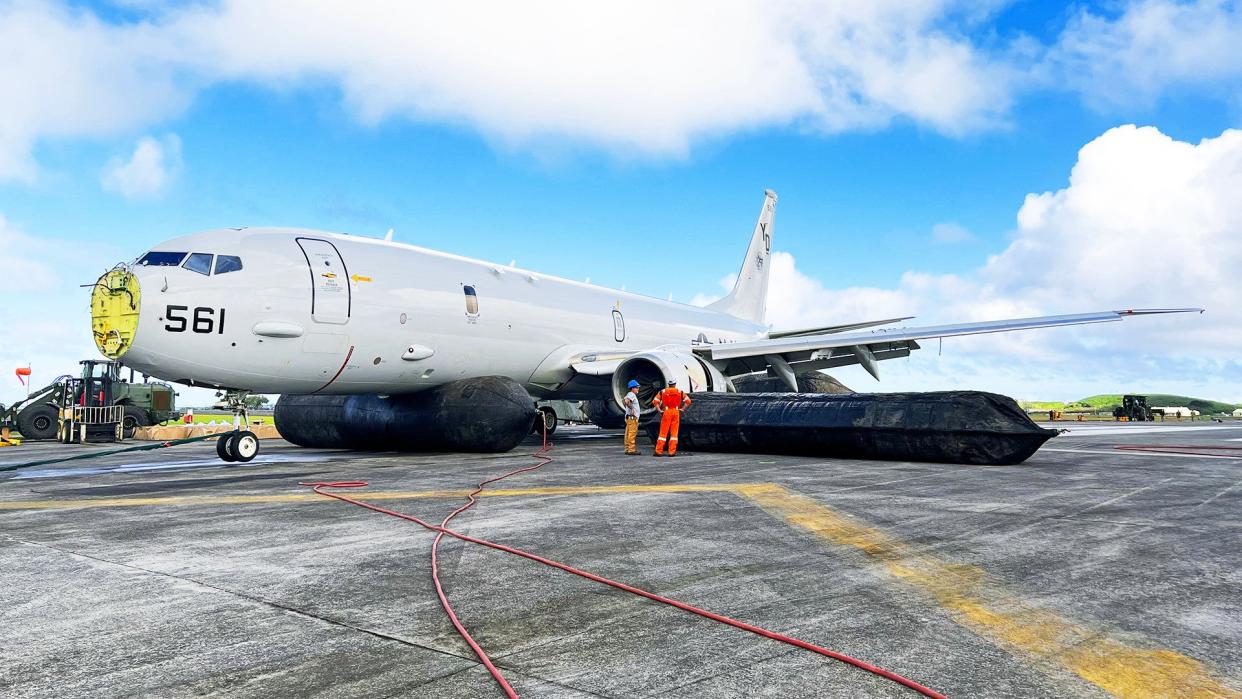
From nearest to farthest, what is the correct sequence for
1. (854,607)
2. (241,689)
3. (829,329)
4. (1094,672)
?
(241,689)
(1094,672)
(854,607)
(829,329)

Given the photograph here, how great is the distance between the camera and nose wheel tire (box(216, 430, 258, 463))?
12.5m

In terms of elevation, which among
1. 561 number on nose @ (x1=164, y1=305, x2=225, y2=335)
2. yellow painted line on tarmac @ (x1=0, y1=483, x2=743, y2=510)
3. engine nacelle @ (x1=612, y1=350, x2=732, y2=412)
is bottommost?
yellow painted line on tarmac @ (x1=0, y1=483, x2=743, y2=510)

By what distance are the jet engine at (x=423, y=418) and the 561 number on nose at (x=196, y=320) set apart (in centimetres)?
413

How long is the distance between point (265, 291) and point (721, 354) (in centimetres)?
1007

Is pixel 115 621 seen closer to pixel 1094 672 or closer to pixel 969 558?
pixel 1094 672

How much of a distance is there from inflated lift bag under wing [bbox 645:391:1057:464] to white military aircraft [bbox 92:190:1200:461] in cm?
183

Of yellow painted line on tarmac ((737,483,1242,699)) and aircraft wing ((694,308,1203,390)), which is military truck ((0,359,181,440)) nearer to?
aircraft wing ((694,308,1203,390))

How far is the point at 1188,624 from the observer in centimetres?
369

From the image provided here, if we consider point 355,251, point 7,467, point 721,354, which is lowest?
point 7,467

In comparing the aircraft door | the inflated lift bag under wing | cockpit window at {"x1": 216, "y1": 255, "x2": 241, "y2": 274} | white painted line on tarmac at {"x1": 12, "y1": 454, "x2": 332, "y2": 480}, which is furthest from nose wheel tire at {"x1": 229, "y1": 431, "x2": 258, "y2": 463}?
the inflated lift bag under wing

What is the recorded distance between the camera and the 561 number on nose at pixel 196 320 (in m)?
10.9

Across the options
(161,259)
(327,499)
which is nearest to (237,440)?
(161,259)

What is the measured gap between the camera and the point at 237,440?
12.6 m

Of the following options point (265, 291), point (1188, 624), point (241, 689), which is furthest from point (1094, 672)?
point (265, 291)
